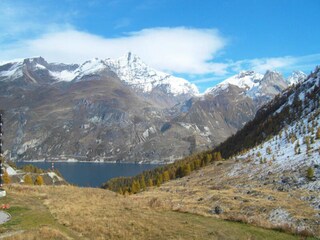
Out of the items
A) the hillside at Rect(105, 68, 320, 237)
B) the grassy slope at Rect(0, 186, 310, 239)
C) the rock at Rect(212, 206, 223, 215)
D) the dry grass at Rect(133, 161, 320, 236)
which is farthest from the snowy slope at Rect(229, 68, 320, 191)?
the grassy slope at Rect(0, 186, 310, 239)

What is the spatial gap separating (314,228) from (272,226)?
3.53 m

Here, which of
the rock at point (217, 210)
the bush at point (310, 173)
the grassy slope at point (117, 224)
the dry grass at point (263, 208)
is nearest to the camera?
the grassy slope at point (117, 224)

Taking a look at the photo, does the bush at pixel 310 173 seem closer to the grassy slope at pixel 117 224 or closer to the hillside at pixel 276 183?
the hillside at pixel 276 183

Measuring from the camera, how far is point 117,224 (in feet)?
93.2

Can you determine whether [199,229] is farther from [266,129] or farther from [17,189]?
[266,129]

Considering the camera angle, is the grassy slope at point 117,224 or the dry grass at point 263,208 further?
the dry grass at point 263,208

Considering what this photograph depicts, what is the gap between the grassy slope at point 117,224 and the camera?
25.5 m

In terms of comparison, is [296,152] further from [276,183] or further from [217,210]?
[217,210]

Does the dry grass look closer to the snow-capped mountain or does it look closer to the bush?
the bush

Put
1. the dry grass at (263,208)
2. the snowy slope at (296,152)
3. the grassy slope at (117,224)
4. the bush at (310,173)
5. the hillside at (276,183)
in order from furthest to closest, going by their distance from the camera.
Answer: the snowy slope at (296,152), the bush at (310,173), the hillside at (276,183), the dry grass at (263,208), the grassy slope at (117,224)

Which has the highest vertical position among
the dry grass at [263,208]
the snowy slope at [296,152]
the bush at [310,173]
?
the snowy slope at [296,152]

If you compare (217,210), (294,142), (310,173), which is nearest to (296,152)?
(294,142)

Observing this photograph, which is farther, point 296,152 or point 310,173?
point 296,152

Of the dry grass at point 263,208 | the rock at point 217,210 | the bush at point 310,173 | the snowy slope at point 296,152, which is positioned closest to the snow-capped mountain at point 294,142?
the snowy slope at point 296,152
